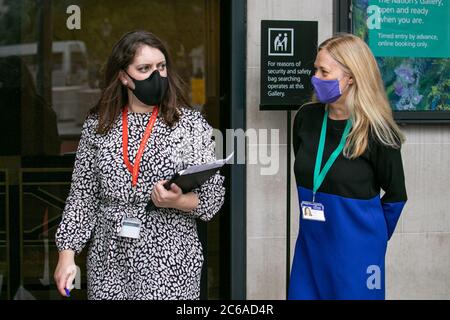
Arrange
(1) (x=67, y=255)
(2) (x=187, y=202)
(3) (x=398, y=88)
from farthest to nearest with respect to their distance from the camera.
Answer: (3) (x=398, y=88) < (1) (x=67, y=255) < (2) (x=187, y=202)

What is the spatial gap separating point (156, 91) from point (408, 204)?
8.80 feet

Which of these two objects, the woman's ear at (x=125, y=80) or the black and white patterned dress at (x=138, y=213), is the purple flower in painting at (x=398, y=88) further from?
the woman's ear at (x=125, y=80)

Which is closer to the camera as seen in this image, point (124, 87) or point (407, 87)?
point (124, 87)

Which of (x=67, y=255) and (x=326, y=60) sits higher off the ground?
(x=326, y=60)

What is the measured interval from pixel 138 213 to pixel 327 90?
98 cm

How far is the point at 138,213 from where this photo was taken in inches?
131

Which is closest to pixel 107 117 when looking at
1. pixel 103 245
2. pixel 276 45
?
pixel 103 245

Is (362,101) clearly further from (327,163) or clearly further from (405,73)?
(405,73)

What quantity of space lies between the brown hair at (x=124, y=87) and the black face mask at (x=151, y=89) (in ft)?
0.26

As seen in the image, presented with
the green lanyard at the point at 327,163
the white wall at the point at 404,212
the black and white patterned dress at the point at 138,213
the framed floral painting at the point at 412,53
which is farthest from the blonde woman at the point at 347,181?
→ the framed floral painting at the point at 412,53

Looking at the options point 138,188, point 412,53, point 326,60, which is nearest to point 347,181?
point 326,60

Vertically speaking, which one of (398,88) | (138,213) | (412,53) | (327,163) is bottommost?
(138,213)

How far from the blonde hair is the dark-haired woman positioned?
64 centimetres
